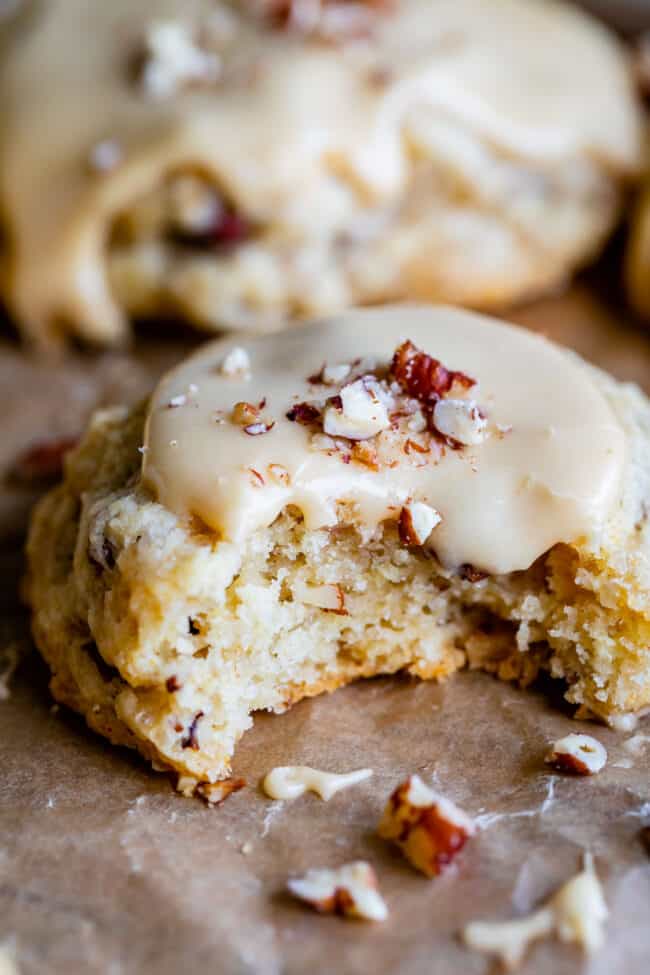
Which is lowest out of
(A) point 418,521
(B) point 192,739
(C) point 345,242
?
(B) point 192,739

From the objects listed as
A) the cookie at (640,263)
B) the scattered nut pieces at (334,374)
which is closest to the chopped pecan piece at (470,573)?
the scattered nut pieces at (334,374)

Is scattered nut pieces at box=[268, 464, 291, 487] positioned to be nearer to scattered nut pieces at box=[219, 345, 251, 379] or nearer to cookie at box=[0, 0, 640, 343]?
scattered nut pieces at box=[219, 345, 251, 379]

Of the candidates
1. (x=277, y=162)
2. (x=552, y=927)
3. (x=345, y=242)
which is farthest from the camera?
(x=345, y=242)

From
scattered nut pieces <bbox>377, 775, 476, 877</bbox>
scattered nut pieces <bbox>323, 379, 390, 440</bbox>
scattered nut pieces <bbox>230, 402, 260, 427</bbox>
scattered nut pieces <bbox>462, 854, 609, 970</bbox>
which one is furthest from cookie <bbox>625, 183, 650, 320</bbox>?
scattered nut pieces <bbox>462, 854, 609, 970</bbox>

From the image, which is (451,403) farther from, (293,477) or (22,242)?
(22,242)

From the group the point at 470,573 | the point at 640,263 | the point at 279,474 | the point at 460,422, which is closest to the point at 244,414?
the point at 279,474

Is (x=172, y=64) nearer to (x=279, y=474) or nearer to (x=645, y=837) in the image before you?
(x=279, y=474)
